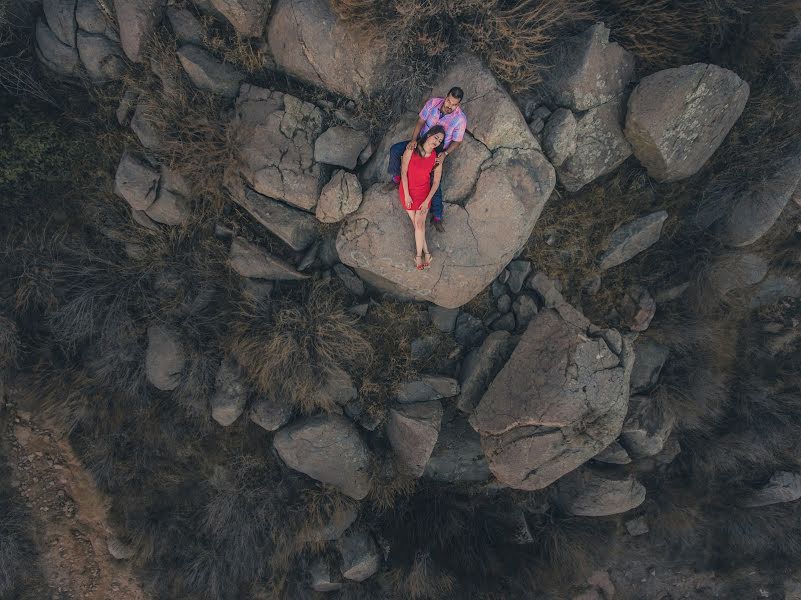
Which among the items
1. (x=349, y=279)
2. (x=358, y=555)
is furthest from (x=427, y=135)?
(x=358, y=555)

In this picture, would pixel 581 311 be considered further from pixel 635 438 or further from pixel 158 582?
pixel 158 582

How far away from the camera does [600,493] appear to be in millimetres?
6277

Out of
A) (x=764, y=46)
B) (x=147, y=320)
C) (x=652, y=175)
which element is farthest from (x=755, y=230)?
(x=147, y=320)

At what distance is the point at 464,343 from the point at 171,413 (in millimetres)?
3989

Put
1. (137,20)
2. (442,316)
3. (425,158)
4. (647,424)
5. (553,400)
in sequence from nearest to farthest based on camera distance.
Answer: (425,158) < (137,20) < (553,400) < (442,316) < (647,424)

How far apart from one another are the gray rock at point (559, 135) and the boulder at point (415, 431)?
10.8 feet

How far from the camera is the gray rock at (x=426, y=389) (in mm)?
5906

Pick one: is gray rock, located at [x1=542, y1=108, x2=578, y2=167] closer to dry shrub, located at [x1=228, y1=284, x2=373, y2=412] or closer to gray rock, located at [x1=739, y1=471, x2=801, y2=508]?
dry shrub, located at [x1=228, y1=284, x2=373, y2=412]

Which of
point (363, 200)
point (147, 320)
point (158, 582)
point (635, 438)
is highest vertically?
point (363, 200)

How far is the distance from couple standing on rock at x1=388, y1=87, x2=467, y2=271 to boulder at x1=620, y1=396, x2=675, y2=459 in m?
3.66

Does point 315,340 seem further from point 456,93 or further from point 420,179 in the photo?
point 456,93

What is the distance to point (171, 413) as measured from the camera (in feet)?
20.3

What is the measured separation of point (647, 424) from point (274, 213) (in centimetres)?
551

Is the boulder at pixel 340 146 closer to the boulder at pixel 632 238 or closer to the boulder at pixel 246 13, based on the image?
the boulder at pixel 246 13
